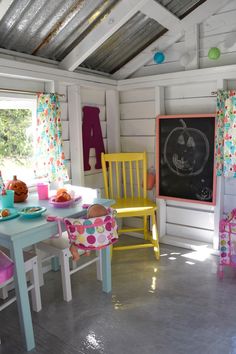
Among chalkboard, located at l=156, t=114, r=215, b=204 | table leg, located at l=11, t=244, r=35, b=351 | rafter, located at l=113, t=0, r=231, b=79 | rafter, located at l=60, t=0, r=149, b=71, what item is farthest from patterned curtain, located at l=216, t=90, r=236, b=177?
table leg, located at l=11, t=244, r=35, b=351

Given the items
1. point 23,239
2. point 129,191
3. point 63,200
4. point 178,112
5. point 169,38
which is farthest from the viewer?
point 129,191

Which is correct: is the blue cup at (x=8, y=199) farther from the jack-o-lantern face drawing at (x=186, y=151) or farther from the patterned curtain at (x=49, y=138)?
the jack-o-lantern face drawing at (x=186, y=151)

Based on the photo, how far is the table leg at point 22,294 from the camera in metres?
1.84

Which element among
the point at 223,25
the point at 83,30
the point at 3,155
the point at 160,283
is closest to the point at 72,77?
the point at 83,30

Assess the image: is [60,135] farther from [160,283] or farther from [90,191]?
[160,283]

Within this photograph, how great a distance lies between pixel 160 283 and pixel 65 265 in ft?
2.76

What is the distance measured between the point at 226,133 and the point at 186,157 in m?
0.49

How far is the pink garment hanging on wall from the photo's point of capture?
134 inches

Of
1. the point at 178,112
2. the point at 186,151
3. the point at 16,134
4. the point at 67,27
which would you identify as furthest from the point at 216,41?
the point at 16,134

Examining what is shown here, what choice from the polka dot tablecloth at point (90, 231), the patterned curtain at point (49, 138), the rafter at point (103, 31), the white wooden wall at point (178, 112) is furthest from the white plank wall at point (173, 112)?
the polka dot tablecloth at point (90, 231)

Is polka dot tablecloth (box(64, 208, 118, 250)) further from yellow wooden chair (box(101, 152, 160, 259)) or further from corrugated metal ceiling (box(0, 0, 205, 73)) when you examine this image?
corrugated metal ceiling (box(0, 0, 205, 73))

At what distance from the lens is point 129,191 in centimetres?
393

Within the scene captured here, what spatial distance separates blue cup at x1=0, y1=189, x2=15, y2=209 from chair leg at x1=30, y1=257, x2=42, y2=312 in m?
0.43

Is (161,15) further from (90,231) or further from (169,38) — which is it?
(90,231)
